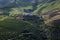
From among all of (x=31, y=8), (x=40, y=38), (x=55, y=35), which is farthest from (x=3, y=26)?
(x=31, y=8)

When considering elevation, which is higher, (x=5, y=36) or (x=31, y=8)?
(x=31, y=8)

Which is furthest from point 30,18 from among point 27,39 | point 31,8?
point 31,8

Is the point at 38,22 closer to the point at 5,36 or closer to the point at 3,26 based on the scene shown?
the point at 3,26

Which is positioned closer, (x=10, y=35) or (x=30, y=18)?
(x=10, y=35)

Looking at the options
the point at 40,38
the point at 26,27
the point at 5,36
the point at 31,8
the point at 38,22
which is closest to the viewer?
the point at 5,36

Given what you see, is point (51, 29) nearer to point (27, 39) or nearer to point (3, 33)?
point (27, 39)

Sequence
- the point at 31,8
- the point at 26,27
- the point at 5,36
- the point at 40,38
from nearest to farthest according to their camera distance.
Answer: the point at 5,36 < the point at 40,38 < the point at 26,27 < the point at 31,8

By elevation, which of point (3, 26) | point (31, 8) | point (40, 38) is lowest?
point (40, 38)

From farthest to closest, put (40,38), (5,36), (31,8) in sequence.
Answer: (31,8) < (40,38) < (5,36)

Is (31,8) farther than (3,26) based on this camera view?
Yes
